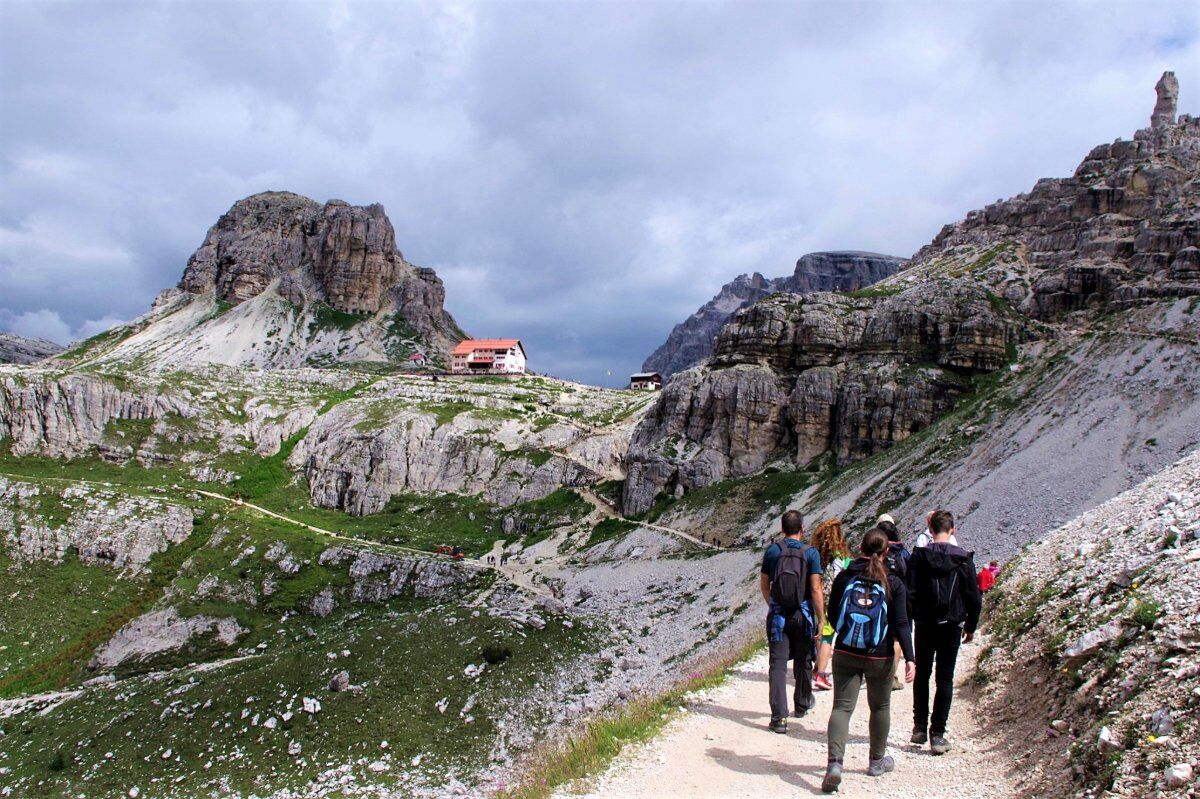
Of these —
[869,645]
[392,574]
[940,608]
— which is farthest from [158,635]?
[940,608]

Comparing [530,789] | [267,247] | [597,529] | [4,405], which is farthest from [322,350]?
[530,789]

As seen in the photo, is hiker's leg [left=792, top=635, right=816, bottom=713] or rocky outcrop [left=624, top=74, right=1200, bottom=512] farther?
rocky outcrop [left=624, top=74, right=1200, bottom=512]

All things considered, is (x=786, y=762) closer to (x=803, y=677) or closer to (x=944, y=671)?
(x=803, y=677)

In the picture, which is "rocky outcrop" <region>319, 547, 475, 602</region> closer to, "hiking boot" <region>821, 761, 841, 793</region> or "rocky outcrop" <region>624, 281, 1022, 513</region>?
"rocky outcrop" <region>624, 281, 1022, 513</region>

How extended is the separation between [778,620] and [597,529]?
63993mm

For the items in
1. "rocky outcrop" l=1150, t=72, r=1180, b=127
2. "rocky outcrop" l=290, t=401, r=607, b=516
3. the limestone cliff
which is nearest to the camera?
"rocky outcrop" l=290, t=401, r=607, b=516

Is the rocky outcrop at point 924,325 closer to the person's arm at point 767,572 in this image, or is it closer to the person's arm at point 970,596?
the person's arm at point 767,572

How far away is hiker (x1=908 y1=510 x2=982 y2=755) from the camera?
452 inches

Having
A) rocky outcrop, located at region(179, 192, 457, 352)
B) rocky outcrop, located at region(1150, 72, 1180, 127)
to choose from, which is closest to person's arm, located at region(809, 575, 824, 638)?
rocky outcrop, located at region(1150, 72, 1180, 127)

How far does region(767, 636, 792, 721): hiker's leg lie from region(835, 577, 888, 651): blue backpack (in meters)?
3.37

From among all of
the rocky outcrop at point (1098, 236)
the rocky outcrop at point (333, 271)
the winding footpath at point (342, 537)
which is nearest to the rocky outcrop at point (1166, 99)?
the rocky outcrop at point (1098, 236)

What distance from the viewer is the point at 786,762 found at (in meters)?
11.9

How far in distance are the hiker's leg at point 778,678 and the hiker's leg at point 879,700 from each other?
2678 mm

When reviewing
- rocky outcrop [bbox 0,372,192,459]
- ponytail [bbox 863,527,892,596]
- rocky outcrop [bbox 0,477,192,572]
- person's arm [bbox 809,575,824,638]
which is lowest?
rocky outcrop [bbox 0,477,192,572]
